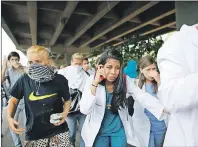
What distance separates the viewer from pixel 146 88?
4.00 m

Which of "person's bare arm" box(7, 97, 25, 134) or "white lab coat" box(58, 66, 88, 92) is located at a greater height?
"white lab coat" box(58, 66, 88, 92)

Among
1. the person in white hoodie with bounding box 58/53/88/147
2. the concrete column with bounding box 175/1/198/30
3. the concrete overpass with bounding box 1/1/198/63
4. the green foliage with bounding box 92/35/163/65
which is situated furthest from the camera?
the green foliage with bounding box 92/35/163/65

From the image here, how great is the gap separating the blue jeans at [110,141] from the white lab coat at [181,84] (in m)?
1.46

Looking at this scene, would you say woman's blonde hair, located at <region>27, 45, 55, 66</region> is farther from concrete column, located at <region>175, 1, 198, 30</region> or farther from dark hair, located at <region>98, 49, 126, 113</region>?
concrete column, located at <region>175, 1, 198, 30</region>

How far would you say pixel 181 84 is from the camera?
1.35 m

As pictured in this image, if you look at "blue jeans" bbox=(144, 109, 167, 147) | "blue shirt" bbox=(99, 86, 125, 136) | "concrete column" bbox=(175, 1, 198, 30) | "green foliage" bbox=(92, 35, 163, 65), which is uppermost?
"concrete column" bbox=(175, 1, 198, 30)

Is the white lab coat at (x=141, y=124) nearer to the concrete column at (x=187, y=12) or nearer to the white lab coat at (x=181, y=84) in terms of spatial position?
the white lab coat at (x=181, y=84)

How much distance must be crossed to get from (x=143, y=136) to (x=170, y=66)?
7.77 ft

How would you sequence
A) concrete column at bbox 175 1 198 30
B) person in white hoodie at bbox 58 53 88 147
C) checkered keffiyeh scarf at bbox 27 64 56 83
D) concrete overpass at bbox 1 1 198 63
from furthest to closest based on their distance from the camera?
concrete overpass at bbox 1 1 198 63 → concrete column at bbox 175 1 198 30 → person in white hoodie at bbox 58 53 88 147 → checkered keffiyeh scarf at bbox 27 64 56 83

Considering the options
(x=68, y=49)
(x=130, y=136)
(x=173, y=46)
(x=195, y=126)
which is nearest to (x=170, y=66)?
(x=173, y=46)

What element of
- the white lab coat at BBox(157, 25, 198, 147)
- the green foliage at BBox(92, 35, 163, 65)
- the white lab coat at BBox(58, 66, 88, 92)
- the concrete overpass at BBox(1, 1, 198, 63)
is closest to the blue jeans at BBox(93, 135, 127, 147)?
the white lab coat at BBox(157, 25, 198, 147)

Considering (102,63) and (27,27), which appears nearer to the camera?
(102,63)

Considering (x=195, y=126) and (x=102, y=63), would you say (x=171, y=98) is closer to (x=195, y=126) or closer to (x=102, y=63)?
(x=195, y=126)

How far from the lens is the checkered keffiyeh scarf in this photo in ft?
9.33
